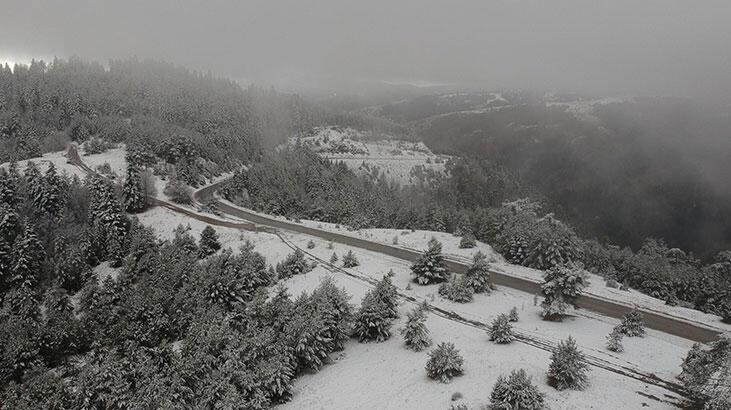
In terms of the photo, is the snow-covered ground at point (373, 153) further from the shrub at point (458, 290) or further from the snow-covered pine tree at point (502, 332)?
the snow-covered pine tree at point (502, 332)

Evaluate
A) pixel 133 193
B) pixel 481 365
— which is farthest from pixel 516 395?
pixel 133 193

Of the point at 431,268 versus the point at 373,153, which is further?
the point at 373,153

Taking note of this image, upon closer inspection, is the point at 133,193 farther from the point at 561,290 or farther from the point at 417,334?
the point at 561,290

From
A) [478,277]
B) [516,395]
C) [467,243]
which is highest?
[516,395]

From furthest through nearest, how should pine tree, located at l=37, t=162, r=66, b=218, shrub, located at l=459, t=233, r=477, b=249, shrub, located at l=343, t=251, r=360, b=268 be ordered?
1. pine tree, located at l=37, t=162, r=66, b=218
2. shrub, located at l=459, t=233, r=477, b=249
3. shrub, located at l=343, t=251, r=360, b=268

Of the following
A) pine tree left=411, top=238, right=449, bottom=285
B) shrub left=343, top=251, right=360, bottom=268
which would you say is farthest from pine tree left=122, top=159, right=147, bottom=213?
pine tree left=411, top=238, right=449, bottom=285

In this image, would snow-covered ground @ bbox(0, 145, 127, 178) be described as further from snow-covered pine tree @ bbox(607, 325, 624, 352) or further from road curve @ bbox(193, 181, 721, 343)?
snow-covered pine tree @ bbox(607, 325, 624, 352)

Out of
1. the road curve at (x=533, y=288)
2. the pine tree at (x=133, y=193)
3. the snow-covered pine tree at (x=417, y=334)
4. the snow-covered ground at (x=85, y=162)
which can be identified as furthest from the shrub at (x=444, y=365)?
the snow-covered ground at (x=85, y=162)
